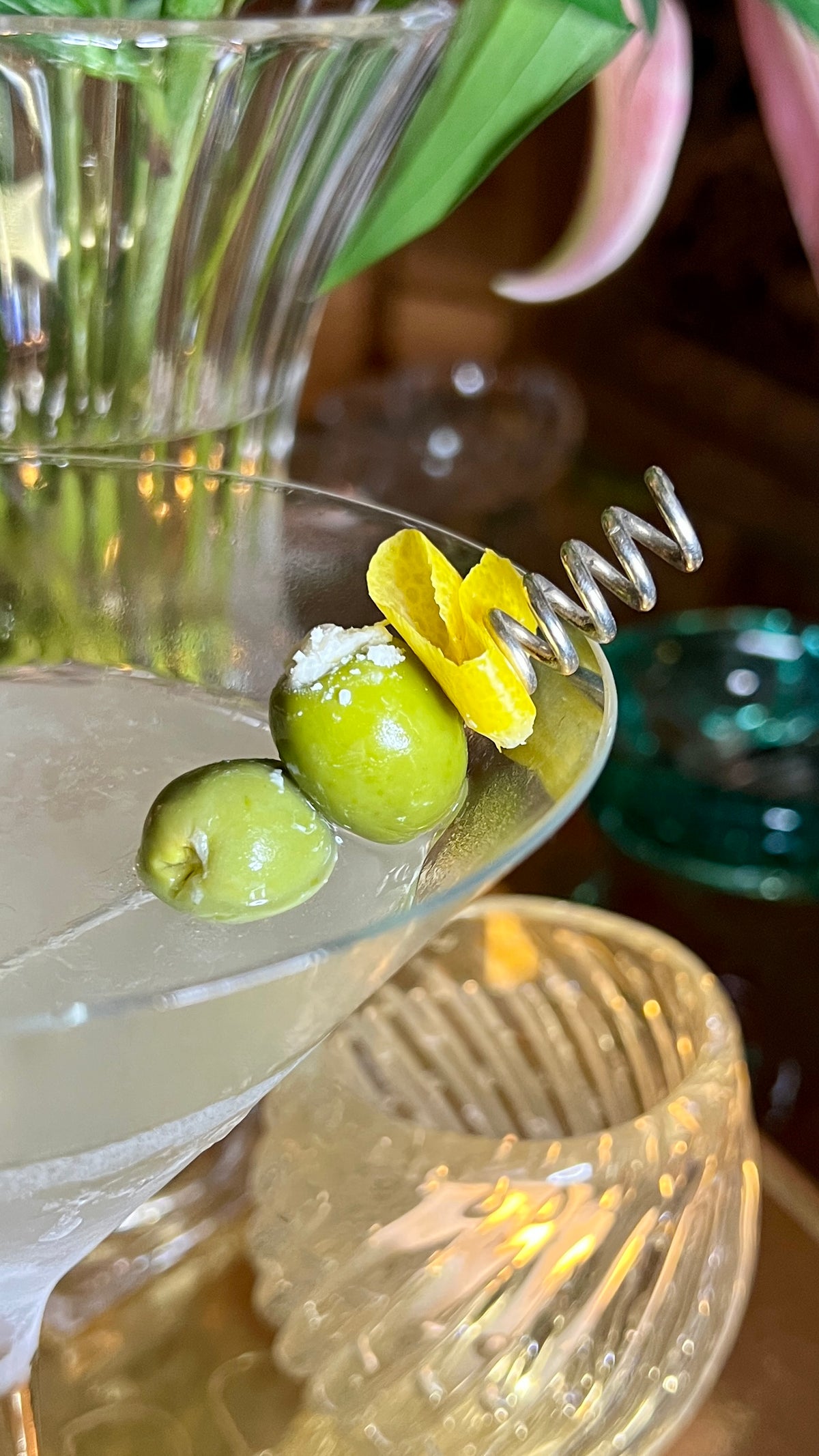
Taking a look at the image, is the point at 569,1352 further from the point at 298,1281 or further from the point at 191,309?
the point at 191,309

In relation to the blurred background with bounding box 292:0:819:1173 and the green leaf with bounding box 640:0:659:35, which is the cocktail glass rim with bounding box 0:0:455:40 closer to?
the green leaf with bounding box 640:0:659:35

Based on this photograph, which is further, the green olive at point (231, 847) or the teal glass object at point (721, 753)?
the teal glass object at point (721, 753)

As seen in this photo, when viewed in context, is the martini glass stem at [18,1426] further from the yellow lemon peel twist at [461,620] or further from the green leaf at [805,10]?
the green leaf at [805,10]

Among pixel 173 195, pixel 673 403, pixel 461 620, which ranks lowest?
pixel 673 403

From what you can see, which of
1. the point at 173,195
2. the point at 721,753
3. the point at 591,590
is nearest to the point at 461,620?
the point at 591,590

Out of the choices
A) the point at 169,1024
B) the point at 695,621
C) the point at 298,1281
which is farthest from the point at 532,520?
the point at 169,1024

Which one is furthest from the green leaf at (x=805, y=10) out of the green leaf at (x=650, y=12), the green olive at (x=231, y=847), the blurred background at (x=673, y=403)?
the blurred background at (x=673, y=403)

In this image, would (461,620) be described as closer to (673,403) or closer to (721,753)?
(721,753)
